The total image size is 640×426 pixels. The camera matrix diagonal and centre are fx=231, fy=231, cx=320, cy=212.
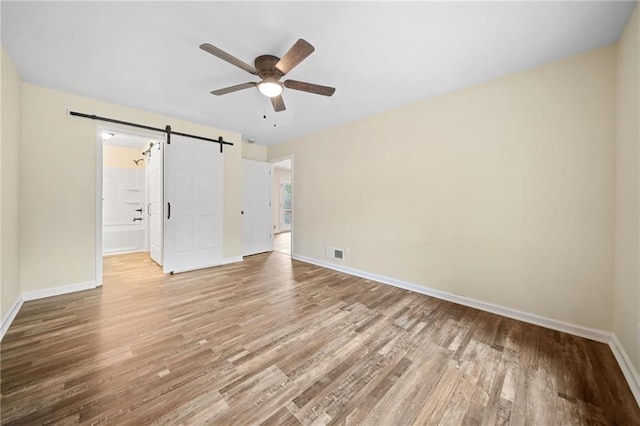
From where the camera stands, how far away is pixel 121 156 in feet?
18.0

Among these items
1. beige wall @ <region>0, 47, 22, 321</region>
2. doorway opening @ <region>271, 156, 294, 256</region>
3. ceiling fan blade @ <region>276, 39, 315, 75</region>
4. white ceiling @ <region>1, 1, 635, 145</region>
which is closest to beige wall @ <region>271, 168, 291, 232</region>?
doorway opening @ <region>271, 156, 294, 256</region>

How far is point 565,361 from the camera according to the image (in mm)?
1727

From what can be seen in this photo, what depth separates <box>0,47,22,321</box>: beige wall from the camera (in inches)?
82.5

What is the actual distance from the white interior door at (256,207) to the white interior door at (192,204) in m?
0.78

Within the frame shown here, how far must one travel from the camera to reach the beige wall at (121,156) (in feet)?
17.4

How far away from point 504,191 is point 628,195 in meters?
0.81

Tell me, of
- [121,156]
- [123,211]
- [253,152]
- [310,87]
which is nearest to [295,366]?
[310,87]

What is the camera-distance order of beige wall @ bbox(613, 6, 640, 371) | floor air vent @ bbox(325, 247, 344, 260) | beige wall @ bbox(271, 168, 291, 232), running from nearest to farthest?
beige wall @ bbox(613, 6, 640, 371) < floor air vent @ bbox(325, 247, 344, 260) < beige wall @ bbox(271, 168, 291, 232)

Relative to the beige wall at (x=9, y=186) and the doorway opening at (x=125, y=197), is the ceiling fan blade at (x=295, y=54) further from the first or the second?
the doorway opening at (x=125, y=197)

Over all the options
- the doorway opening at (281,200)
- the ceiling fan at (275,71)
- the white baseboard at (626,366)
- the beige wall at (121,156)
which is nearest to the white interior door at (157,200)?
the beige wall at (121,156)

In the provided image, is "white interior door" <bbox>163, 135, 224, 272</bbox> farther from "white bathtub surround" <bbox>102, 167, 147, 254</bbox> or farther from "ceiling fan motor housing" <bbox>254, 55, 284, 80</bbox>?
"white bathtub surround" <bbox>102, 167, 147, 254</bbox>

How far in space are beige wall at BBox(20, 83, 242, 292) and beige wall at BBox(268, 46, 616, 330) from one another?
373 centimetres

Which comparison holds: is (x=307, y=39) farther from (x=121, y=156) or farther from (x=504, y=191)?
(x=121, y=156)

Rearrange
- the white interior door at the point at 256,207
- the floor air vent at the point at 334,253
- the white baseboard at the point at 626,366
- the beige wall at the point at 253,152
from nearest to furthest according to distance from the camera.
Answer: the white baseboard at the point at 626,366 → the floor air vent at the point at 334,253 → the white interior door at the point at 256,207 → the beige wall at the point at 253,152
